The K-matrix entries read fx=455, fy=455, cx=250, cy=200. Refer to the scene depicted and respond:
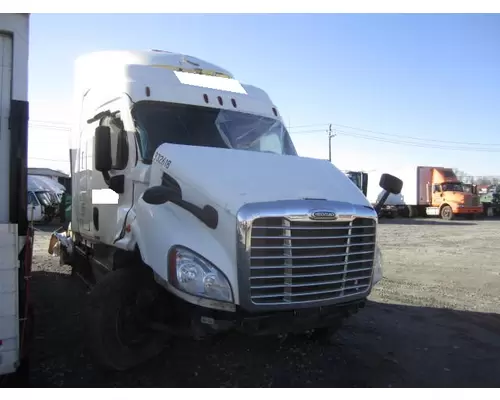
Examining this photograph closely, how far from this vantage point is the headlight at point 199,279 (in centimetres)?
361

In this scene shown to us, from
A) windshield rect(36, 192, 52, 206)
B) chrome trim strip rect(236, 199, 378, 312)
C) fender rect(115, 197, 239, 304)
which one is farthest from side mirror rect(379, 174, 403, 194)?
windshield rect(36, 192, 52, 206)

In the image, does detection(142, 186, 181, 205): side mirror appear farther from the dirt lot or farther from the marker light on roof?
the marker light on roof

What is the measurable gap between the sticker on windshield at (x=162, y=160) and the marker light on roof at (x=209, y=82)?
1390 mm

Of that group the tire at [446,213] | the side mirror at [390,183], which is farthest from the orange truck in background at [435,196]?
the side mirror at [390,183]

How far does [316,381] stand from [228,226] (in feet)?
5.65

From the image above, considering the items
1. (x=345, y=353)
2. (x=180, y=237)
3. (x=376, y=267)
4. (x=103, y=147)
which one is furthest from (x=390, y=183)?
(x=103, y=147)

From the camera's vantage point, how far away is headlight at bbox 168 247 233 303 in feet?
11.9

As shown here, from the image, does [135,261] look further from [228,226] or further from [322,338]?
[322,338]

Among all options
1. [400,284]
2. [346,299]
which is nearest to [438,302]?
[400,284]

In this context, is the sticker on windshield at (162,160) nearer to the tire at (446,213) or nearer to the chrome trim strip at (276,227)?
the chrome trim strip at (276,227)

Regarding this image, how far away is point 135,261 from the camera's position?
4.57 meters

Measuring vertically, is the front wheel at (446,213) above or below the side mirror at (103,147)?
below

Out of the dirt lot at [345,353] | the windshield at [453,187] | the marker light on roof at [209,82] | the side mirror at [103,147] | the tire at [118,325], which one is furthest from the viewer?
the windshield at [453,187]

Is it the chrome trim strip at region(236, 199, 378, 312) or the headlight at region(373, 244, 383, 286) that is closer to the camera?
the chrome trim strip at region(236, 199, 378, 312)
